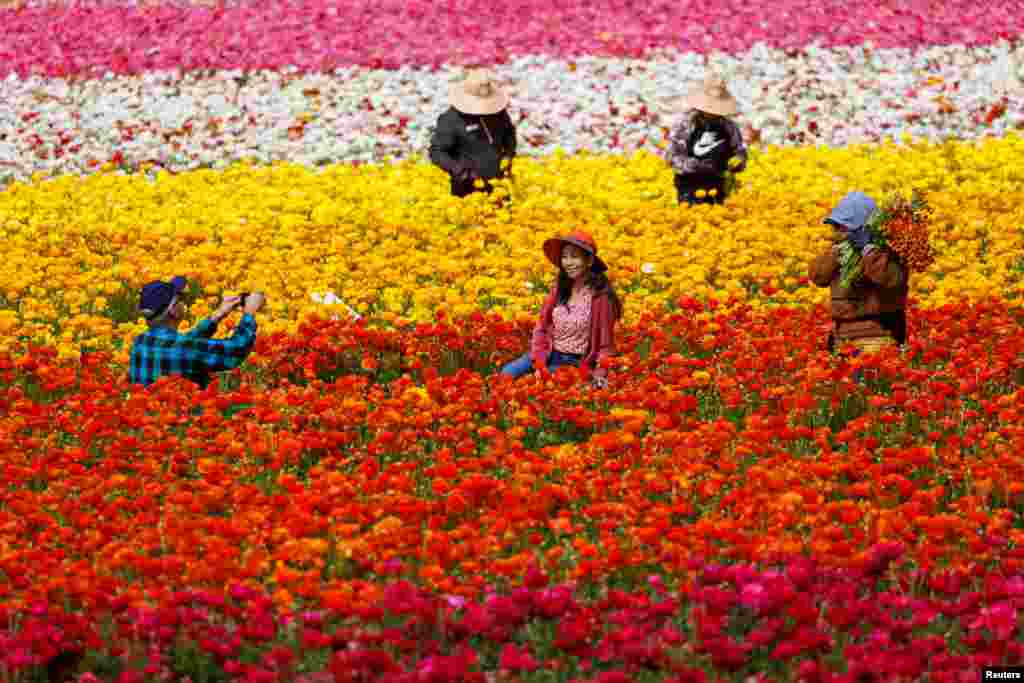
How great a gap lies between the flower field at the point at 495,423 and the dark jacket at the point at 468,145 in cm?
46

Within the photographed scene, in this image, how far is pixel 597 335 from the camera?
9.42 meters

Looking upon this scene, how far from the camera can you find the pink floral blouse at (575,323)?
9.56 m

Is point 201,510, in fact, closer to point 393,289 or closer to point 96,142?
point 393,289

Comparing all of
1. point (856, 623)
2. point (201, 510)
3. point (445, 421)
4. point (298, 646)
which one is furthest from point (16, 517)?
point (856, 623)

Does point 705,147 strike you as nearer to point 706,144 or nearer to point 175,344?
point 706,144

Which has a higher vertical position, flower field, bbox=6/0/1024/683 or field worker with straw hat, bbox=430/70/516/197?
field worker with straw hat, bbox=430/70/516/197

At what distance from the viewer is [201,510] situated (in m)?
6.82

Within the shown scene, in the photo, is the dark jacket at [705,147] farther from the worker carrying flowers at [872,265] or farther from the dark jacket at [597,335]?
the dark jacket at [597,335]

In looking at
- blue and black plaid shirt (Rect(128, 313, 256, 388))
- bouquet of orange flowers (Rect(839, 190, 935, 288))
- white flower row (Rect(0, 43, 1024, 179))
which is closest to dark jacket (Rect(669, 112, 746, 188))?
white flower row (Rect(0, 43, 1024, 179))

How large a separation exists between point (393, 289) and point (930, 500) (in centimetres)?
573

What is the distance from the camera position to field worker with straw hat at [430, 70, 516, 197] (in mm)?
14562

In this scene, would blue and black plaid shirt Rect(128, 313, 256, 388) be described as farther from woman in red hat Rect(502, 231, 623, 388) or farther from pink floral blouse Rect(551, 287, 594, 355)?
pink floral blouse Rect(551, 287, 594, 355)

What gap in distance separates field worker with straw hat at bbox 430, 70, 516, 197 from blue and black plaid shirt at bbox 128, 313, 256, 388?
5927 millimetres

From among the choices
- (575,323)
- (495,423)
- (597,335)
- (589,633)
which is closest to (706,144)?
(575,323)
